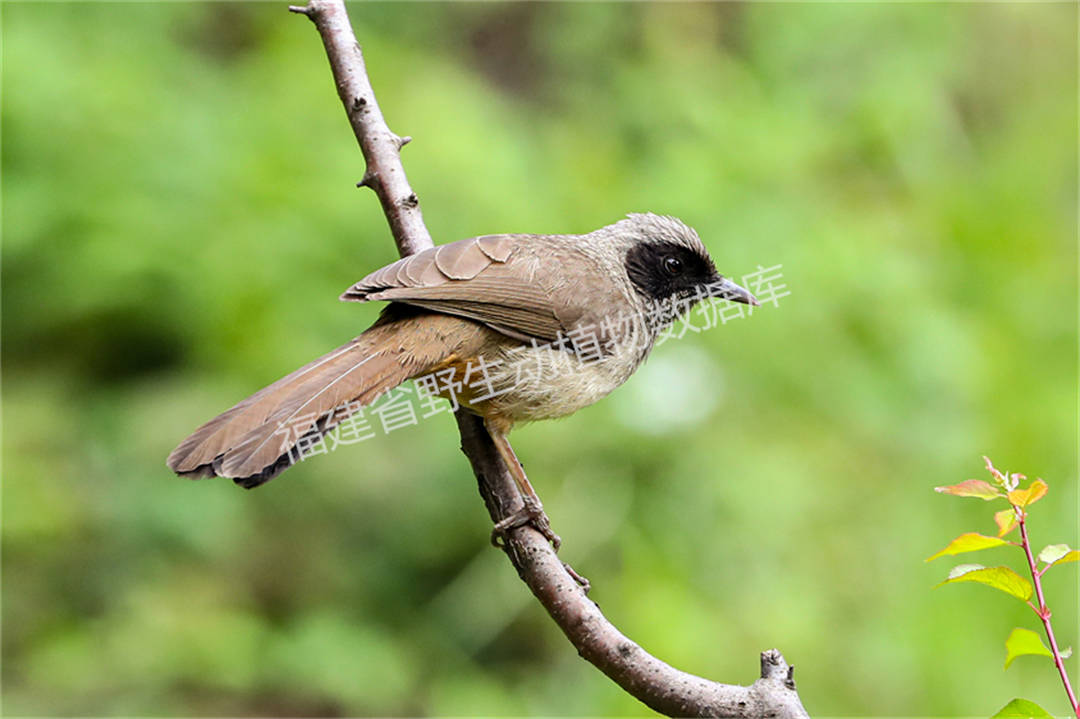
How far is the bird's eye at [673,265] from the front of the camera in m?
3.93

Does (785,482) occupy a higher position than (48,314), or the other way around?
(48,314)

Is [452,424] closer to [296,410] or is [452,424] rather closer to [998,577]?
[296,410]

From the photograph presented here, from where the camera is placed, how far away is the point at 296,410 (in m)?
2.89

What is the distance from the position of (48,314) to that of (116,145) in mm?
930

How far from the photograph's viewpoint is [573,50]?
700 centimetres

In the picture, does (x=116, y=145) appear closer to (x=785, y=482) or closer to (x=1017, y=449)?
(x=785, y=482)

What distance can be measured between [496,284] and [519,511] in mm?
777

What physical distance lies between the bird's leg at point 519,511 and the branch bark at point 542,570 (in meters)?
0.03

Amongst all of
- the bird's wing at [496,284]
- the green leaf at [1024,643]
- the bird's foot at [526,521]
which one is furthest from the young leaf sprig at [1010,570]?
the bird's wing at [496,284]

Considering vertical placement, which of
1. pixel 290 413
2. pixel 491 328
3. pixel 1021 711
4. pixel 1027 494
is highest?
pixel 491 328

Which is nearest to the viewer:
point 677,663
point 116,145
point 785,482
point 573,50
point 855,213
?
point 677,663

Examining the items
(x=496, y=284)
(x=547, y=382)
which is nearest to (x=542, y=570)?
(x=547, y=382)

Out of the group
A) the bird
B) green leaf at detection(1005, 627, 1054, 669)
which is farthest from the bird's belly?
green leaf at detection(1005, 627, 1054, 669)

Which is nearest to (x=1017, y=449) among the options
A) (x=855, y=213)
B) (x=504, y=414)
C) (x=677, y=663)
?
(x=855, y=213)
